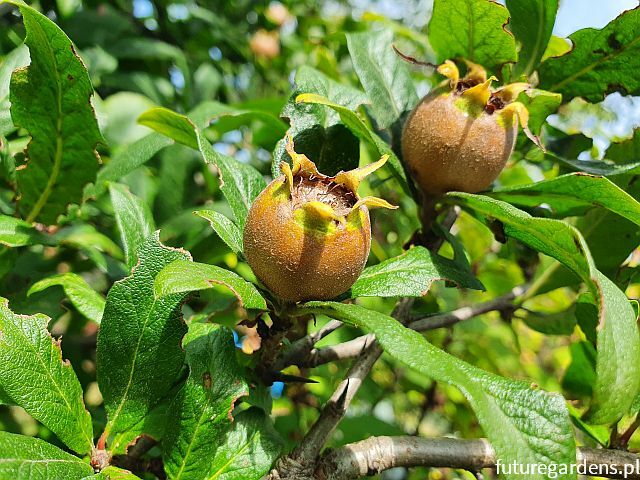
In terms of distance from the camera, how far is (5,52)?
1.96m

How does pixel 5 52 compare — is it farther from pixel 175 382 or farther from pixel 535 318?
pixel 535 318

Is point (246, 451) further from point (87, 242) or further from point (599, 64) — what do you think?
point (599, 64)

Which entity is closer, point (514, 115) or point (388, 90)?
point (514, 115)

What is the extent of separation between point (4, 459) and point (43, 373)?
0.52 feet

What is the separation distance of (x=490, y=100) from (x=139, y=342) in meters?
0.76

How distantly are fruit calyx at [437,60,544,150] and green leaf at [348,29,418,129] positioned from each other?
19 cm

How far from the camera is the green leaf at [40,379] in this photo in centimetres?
92

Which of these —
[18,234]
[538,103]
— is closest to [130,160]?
[18,234]

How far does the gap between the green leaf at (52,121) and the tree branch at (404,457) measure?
0.78 meters

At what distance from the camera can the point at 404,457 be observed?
3.52ft

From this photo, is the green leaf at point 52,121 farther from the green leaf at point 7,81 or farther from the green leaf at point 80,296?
the green leaf at point 80,296

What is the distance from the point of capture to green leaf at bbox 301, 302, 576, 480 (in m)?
0.78

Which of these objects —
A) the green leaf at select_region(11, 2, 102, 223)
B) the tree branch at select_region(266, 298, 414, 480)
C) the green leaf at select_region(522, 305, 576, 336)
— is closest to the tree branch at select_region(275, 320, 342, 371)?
the tree branch at select_region(266, 298, 414, 480)

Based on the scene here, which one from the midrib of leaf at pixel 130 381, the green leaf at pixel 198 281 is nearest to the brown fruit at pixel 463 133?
the green leaf at pixel 198 281
